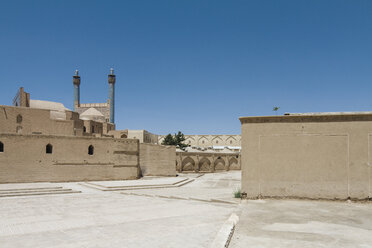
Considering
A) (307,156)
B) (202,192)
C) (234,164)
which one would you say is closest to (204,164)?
(234,164)

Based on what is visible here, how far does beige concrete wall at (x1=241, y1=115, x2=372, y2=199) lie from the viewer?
11.2 m

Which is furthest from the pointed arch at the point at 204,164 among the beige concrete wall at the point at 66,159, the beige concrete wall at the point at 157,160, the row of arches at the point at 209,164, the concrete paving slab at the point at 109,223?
the concrete paving slab at the point at 109,223

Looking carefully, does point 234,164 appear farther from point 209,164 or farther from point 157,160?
point 157,160

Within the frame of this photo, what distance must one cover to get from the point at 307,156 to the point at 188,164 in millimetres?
24507

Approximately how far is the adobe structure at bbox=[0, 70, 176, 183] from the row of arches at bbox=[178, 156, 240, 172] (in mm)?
8729

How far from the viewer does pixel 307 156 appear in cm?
1158

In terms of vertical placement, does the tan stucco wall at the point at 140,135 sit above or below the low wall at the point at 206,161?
above

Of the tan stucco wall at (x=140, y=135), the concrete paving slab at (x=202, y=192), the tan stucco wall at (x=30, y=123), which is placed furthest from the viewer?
the tan stucco wall at (x=140, y=135)

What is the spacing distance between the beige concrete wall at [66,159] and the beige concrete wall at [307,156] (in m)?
12.7

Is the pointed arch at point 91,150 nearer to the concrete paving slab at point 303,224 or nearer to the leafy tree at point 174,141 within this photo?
the concrete paving slab at point 303,224

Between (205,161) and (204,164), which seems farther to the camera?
(205,161)

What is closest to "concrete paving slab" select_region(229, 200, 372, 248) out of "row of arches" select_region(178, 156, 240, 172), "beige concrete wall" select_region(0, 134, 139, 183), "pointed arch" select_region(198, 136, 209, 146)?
"beige concrete wall" select_region(0, 134, 139, 183)

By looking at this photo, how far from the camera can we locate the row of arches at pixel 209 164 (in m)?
35.3

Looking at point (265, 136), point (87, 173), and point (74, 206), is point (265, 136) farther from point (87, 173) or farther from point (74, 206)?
point (87, 173)
